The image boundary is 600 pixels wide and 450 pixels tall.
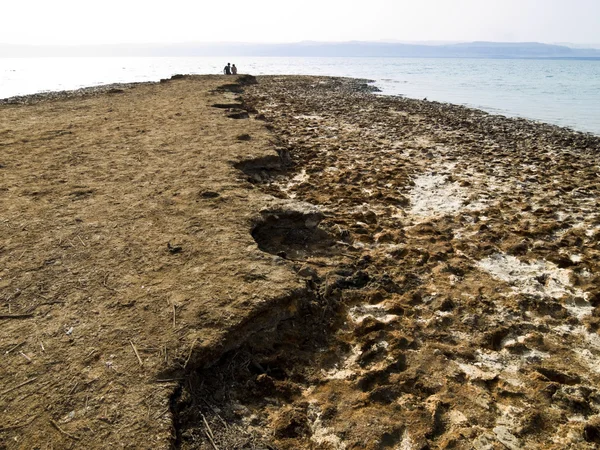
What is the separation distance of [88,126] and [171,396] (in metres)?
10.5

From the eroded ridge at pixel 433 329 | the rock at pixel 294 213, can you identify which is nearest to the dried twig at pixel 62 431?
the eroded ridge at pixel 433 329

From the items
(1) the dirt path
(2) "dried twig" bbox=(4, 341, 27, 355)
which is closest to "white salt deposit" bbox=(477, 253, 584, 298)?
(1) the dirt path

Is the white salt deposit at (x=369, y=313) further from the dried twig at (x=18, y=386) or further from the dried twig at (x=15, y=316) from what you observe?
the dried twig at (x=15, y=316)

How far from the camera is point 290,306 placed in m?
3.84

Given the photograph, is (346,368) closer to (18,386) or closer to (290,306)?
(290,306)

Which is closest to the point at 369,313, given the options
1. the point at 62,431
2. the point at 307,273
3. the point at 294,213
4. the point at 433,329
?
the point at 433,329

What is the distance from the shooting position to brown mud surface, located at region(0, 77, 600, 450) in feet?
9.10

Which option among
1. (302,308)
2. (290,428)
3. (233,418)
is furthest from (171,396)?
(302,308)

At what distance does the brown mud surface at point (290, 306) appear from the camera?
2773 millimetres

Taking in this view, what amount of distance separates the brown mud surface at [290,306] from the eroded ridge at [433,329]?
0.06ft

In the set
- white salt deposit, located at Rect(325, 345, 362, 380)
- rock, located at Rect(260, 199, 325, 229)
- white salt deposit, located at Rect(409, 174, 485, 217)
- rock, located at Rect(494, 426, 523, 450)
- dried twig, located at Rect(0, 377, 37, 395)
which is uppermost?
Result: rock, located at Rect(260, 199, 325, 229)

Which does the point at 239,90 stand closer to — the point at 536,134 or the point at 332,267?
the point at 536,134

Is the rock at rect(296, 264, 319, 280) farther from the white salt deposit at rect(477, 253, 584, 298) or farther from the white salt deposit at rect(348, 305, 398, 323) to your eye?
the white salt deposit at rect(477, 253, 584, 298)

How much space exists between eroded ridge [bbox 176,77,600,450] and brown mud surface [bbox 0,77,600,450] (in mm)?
17
